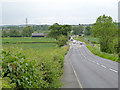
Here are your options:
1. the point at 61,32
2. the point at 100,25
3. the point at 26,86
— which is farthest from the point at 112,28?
the point at 61,32

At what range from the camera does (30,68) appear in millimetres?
5059

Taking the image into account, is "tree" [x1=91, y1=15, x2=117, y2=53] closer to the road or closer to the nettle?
the road

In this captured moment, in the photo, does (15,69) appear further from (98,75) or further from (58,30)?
(58,30)

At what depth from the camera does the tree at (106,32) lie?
51531 millimetres

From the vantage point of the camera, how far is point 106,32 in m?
51.9

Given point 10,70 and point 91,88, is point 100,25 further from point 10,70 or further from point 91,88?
point 10,70

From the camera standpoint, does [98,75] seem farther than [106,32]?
No

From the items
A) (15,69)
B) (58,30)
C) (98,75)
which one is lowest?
(98,75)

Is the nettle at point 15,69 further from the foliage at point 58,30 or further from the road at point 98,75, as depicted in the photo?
the foliage at point 58,30

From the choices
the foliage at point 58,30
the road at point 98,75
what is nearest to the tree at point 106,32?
the road at point 98,75

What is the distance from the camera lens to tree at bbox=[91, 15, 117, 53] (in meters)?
51.5

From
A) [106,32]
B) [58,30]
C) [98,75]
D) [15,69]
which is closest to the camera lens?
[15,69]

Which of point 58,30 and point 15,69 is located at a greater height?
point 58,30

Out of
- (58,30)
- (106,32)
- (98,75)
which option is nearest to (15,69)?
(98,75)
